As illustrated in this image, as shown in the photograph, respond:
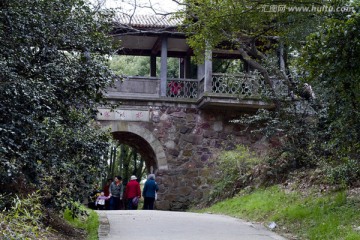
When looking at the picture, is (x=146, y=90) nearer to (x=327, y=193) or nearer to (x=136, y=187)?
(x=136, y=187)

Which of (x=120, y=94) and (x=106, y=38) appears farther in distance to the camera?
(x=120, y=94)

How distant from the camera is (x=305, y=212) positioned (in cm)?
825

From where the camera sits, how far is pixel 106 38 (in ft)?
28.3

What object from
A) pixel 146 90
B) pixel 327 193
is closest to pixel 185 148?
pixel 146 90

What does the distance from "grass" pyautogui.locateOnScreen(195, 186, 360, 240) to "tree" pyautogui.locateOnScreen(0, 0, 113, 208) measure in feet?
10.7

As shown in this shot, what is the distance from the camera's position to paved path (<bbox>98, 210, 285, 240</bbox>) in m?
7.19

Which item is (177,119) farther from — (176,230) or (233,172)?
(176,230)

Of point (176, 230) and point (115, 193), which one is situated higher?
point (176, 230)

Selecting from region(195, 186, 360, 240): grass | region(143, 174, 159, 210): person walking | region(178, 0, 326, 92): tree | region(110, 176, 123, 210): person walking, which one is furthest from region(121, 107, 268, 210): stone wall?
region(195, 186, 360, 240): grass

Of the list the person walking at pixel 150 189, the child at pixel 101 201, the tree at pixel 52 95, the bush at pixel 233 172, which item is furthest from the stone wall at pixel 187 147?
the tree at pixel 52 95

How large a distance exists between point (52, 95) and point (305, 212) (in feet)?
14.7

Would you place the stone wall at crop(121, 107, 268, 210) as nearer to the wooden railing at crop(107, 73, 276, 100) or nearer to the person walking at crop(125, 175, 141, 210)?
the wooden railing at crop(107, 73, 276, 100)

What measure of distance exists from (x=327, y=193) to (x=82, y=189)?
4.25 m

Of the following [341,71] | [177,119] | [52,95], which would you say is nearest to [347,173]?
[341,71]
